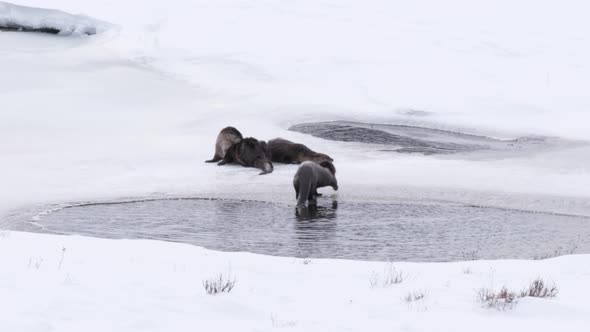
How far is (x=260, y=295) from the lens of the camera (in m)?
6.37

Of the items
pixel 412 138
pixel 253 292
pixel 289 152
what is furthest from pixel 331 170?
pixel 253 292

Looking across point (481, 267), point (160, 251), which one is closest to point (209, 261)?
point (160, 251)

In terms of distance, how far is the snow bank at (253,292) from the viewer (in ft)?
18.0

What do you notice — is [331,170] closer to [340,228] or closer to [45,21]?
[340,228]

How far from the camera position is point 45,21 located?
2877 centimetres

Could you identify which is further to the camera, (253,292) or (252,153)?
(252,153)

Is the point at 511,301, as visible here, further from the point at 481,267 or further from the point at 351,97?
the point at 351,97

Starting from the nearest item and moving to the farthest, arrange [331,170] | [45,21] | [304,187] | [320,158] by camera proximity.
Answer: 1. [304,187]
2. [331,170]
3. [320,158]
4. [45,21]

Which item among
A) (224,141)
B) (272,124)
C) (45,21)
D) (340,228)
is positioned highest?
(45,21)

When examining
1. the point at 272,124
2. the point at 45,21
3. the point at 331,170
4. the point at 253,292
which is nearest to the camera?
the point at 253,292

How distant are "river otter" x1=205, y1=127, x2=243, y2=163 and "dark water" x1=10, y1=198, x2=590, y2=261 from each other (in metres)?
3.42

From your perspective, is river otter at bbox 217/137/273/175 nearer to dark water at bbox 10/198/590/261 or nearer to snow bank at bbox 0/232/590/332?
dark water at bbox 10/198/590/261

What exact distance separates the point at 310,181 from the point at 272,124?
723 cm

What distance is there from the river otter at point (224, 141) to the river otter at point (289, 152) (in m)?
0.70
